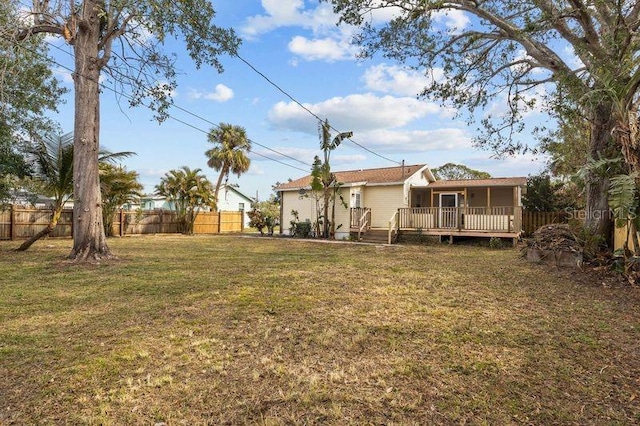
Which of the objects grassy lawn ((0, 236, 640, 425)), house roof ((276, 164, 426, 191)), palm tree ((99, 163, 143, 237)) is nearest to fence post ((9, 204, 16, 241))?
palm tree ((99, 163, 143, 237))

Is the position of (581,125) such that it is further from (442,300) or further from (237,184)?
(237,184)

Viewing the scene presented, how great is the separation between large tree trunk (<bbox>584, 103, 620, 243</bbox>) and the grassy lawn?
253 centimetres

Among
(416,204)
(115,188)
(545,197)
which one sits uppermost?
(115,188)

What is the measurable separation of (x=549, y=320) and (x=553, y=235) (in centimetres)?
583

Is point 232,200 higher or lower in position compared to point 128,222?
higher

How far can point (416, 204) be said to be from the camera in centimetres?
2011

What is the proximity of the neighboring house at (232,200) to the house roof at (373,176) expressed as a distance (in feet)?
55.1

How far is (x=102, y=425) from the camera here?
2363 mm

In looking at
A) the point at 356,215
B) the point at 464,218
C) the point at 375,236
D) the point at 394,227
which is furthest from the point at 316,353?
the point at 356,215

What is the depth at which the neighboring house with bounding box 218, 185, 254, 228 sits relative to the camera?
38719mm

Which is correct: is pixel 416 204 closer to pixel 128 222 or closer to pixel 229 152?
pixel 128 222

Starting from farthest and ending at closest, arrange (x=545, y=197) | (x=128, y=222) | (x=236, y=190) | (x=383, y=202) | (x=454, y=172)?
(x=236, y=190) → (x=454, y=172) → (x=128, y=222) → (x=545, y=197) → (x=383, y=202)

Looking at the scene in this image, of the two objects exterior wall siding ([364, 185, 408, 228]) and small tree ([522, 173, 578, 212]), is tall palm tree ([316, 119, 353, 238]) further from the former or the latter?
small tree ([522, 173, 578, 212])

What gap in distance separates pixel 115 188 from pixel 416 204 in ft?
50.0
